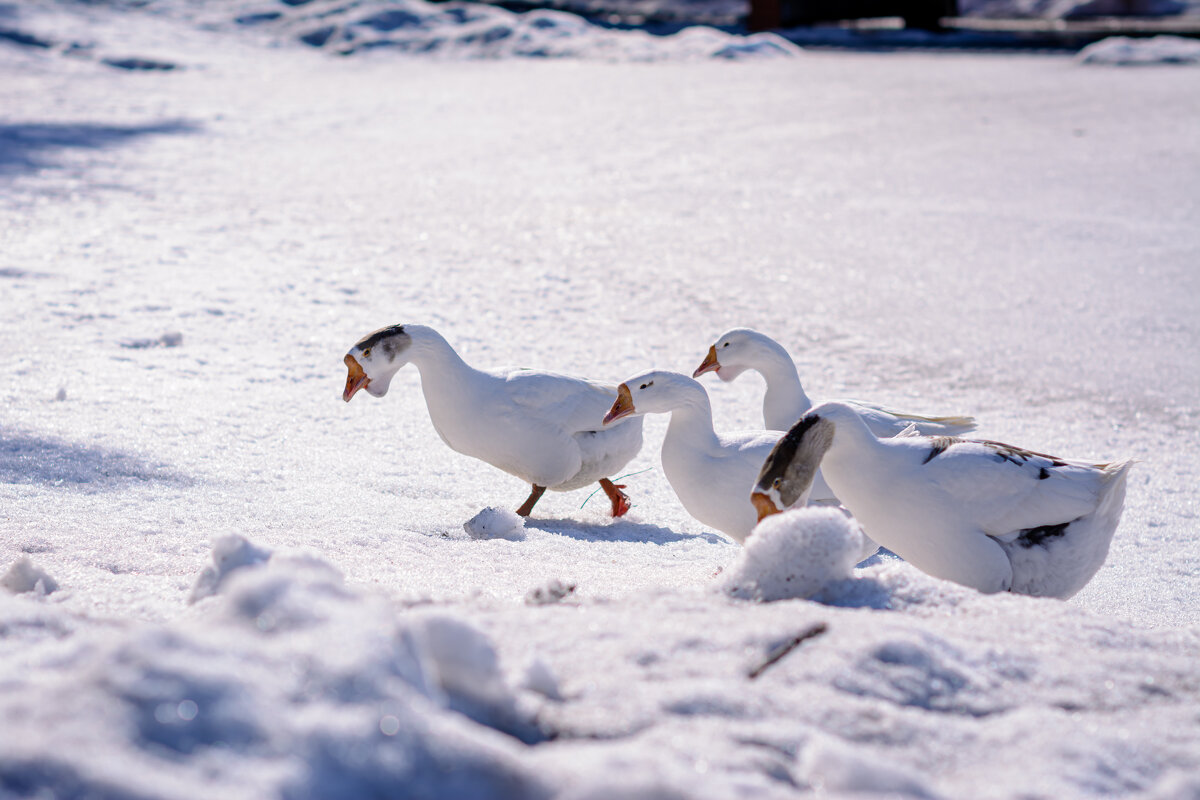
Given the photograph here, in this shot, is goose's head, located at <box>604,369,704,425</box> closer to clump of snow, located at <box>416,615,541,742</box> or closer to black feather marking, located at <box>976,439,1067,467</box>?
black feather marking, located at <box>976,439,1067,467</box>

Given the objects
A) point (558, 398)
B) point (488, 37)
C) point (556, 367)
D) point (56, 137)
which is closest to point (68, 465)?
point (558, 398)

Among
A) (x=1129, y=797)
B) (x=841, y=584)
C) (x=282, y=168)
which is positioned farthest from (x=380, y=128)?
(x=1129, y=797)

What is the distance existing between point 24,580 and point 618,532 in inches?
69.0

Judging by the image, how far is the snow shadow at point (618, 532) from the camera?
11.0 ft

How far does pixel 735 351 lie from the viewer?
149 inches

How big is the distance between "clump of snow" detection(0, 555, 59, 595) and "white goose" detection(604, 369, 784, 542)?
1.64 meters

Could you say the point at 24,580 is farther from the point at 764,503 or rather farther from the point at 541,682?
the point at 764,503

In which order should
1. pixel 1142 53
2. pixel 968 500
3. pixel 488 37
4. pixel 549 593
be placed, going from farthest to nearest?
pixel 488 37, pixel 1142 53, pixel 968 500, pixel 549 593

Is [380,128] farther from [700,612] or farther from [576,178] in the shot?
[700,612]

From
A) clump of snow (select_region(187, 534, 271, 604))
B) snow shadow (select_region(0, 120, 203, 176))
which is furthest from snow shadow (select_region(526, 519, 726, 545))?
snow shadow (select_region(0, 120, 203, 176))

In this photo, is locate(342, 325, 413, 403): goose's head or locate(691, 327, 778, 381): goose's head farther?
locate(691, 327, 778, 381): goose's head

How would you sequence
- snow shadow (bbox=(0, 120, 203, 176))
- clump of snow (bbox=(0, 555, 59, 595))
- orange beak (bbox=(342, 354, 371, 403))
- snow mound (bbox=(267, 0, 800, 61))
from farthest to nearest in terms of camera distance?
snow mound (bbox=(267, 0, 800, 61)), snow shadow (bbox=(0, 120, 203, 176)), orange beak (bbox=(342, 354, 371, 403)), clump of snow (bbox=(0, 555, 59, 595))

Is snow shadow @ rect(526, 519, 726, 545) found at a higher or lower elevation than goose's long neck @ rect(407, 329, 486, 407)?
lower

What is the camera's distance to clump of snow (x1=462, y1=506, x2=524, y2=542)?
310 centimetres
